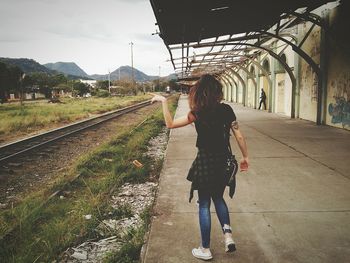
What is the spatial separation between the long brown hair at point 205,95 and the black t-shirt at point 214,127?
0.05m

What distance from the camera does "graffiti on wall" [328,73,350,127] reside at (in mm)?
10445

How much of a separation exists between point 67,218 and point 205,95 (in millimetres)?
2730

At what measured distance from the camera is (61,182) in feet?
20.6

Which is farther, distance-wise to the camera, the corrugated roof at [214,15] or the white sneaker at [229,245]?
the corrugated roof at [214,15]

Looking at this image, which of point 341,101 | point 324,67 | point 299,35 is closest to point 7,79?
point 299,35

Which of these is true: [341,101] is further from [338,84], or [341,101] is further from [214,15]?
[214,15]

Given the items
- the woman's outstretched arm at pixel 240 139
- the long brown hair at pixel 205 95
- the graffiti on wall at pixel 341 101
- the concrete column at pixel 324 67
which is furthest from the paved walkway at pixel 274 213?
the concrete column at pixel 324 67

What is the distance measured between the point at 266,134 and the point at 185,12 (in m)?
4.57

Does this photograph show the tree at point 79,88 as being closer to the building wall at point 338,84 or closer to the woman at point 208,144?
the building wall at point 338,84

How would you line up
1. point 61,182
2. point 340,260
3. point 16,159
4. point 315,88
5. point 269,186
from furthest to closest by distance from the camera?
1. point 315,88
2. point 16,159
3. point 61,182
4. point 269,186
5. point 340,260

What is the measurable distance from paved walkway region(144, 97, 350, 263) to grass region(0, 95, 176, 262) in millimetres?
398

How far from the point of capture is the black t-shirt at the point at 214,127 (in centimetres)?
281

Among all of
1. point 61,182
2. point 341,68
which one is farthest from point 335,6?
point 61,182

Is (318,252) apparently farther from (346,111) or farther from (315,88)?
(315,88)
